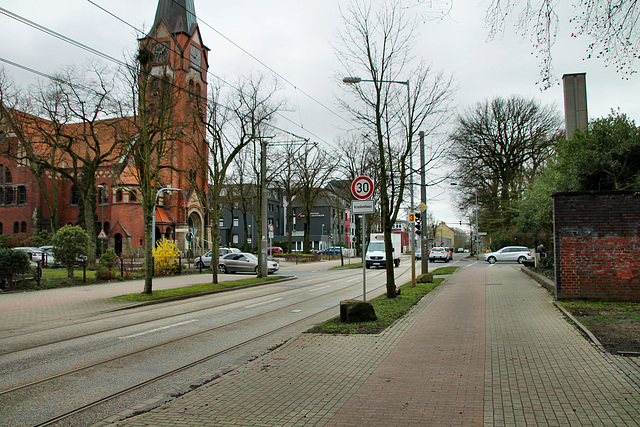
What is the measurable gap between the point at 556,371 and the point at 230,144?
63.2ft

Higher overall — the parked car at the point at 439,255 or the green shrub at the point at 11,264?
the green shrub at the point at 11,264

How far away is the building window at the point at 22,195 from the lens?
52341 mm

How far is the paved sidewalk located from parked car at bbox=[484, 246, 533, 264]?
115 ft

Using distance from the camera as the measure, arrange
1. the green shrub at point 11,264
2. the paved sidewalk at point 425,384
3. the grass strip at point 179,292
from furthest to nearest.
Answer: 1. the green shrub at point 11,264
2. the grass strip at point 179,292
3. the paved sidewalk at point 425,384

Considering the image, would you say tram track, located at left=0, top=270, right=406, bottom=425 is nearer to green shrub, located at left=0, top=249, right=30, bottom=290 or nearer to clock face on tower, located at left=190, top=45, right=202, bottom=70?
green shrub, located at left=0, top=249, right=30, bottom=290

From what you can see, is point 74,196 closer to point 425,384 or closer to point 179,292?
point 179,292

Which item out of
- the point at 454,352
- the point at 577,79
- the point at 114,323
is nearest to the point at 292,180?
the point at 577,79

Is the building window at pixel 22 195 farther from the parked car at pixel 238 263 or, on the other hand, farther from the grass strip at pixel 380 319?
the grass strip at pixel 380 319

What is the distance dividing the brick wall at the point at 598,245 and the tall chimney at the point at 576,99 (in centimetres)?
1045

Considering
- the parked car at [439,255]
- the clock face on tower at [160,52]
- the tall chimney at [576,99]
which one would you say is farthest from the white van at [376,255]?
the clock face on tower at [160,52]

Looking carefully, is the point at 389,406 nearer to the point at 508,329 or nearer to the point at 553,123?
the point at 508,329

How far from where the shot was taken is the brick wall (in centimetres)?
1187

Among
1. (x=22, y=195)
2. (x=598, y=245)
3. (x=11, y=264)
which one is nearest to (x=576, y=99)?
(x=598, y=245)

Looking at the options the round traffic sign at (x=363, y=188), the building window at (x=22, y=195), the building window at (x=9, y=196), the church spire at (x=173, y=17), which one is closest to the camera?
the round traffic sign at (x=363, y=188)
